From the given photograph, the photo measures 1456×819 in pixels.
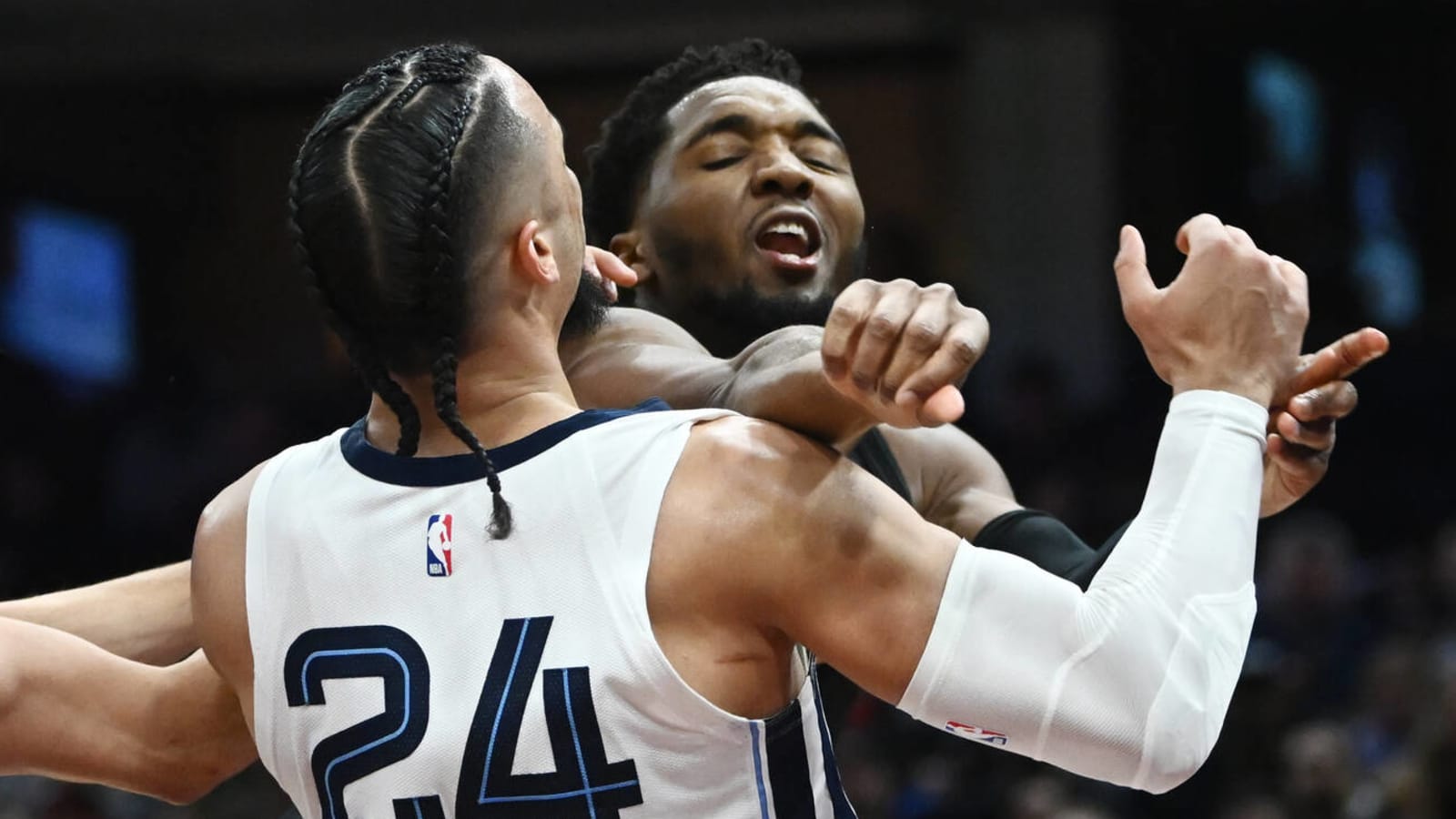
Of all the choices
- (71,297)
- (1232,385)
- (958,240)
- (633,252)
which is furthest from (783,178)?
(71,297)

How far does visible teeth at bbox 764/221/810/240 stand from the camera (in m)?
2.73

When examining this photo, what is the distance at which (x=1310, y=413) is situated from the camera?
6.58 ft

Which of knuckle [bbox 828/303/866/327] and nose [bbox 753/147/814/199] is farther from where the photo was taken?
nose [bbox 753/147/814/199]

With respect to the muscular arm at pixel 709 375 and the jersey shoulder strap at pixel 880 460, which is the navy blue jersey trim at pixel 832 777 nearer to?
the muscular arm at pixel 709 375

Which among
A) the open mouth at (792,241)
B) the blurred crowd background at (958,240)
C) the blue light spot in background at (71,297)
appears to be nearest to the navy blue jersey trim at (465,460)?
the open mouth at (792,241)

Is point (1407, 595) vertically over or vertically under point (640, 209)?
under

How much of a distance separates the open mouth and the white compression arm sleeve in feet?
3.53

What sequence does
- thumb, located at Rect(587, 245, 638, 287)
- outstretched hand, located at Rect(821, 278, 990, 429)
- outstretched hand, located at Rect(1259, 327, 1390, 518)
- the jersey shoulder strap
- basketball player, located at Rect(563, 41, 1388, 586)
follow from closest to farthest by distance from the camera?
1. outstretched hand, located at Rect(821, 278, 990, 429)
2. outstretched hand, located at Rect(1259, 327, 1390, 518)
3. thumb, located at Rect(587, 245, 638, 287)
4. the jersey shoulder strap
5. basketball player, located at Rect(563, 41, 1388, 586)

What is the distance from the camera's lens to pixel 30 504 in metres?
8.52

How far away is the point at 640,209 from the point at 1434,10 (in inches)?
263

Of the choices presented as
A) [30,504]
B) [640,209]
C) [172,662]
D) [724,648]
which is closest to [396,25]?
[30,504]

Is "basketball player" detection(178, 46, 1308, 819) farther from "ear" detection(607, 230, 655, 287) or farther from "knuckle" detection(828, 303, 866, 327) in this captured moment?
"ear" detection(607, 230, 655, 287)

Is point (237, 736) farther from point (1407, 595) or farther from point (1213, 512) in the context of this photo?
point (1407, 595)

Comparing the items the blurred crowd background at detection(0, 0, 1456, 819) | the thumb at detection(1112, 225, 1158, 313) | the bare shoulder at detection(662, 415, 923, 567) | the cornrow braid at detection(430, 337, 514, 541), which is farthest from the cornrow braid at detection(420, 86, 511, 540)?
the blurred crowd background at detection(0, 0, 1456, 819)
